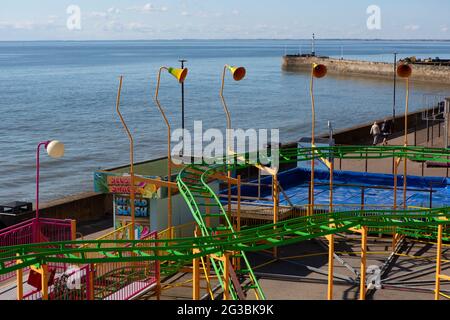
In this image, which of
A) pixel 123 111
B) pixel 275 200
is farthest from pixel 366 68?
pixel 275 200

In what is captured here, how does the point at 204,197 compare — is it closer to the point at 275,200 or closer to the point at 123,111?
the point at 275,200

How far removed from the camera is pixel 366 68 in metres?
121

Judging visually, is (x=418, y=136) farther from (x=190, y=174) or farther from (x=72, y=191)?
(x=190, y=174)

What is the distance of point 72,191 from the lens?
34812 mm

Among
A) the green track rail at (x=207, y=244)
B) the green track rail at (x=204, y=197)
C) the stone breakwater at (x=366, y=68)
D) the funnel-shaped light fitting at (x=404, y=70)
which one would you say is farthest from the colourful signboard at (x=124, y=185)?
the stone breakwater at (x=366, y=68)

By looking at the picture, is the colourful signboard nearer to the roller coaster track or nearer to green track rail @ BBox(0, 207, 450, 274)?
the roller coaster track

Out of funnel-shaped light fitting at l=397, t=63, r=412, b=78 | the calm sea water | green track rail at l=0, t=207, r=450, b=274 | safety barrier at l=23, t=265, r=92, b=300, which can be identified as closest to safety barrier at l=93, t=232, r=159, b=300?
safety barrier at l=23, t=265, r=92, b=300

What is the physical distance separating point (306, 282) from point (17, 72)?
114416mm

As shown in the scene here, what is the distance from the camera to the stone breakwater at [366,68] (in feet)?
323

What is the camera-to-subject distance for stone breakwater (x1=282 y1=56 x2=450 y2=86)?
98562mm

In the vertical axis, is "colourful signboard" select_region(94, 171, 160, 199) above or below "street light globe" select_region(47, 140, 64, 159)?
below

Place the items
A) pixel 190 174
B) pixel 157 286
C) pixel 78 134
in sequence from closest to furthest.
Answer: pixel 157 286 → pixel 190 174 → pixel 78 134

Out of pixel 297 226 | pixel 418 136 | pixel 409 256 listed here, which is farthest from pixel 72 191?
pixel 297 226
